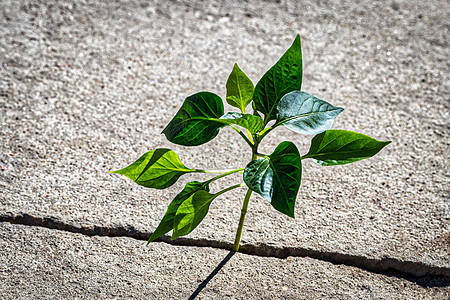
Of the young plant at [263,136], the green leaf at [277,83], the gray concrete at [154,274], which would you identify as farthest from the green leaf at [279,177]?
the gray concrete at [154,274]

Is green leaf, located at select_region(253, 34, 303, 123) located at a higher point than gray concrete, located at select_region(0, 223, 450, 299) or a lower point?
higher

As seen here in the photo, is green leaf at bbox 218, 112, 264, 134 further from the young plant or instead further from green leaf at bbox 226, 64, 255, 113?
green leaf at bbox 226, 64, 255, 113

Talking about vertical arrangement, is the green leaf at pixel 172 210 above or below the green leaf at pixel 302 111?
below

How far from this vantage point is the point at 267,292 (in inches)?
61.6

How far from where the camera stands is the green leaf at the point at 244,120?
4.20 feet

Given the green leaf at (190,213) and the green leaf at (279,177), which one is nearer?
the green leaf at (279,177)

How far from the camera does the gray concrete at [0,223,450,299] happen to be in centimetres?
155

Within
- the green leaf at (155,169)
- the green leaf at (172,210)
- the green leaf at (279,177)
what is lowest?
the green leaf at (172,210)

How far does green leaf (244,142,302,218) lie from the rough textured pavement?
461 millimetres

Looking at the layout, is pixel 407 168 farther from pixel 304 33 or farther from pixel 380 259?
pixel 304 33

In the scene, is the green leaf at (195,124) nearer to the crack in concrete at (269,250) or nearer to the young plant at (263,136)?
the young plant at (263,136)

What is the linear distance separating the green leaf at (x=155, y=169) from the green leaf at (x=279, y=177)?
0.74 ft

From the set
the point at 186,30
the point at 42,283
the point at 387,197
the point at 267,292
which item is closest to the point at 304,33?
the point at 186,30

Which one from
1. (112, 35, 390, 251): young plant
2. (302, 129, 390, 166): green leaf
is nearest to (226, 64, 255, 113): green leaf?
(112, 35, 390, 251): young plant
